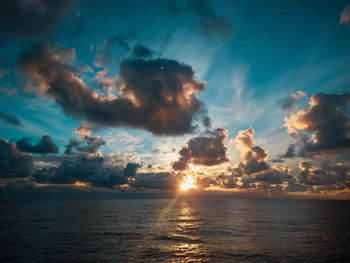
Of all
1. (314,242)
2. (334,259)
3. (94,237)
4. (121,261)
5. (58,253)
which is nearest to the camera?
(121,261)

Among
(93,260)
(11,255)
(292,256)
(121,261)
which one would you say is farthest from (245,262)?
(11,255)

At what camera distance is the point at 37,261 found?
31.9 m

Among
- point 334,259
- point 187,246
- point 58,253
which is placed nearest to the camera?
point 334,259

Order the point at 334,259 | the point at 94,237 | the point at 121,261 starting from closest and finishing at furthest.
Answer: the point at 121,261 → the point at 334,259 → the point at 94,237

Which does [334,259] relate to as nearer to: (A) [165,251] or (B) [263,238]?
(B) [263,238]

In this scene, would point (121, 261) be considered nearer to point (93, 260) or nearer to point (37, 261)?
point (93, 260)

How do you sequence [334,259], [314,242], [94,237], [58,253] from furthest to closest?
[94,237], [314,242], [58,253], [334,259]

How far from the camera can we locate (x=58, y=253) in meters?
36.4

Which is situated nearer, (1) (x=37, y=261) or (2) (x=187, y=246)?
(1) (x=37, y=261)

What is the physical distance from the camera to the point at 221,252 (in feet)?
121

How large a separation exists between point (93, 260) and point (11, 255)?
645 inches

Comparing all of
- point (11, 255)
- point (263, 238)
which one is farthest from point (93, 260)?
point (263, 238)

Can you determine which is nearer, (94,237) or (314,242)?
(314,242)

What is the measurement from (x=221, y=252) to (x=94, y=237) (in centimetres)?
3251
